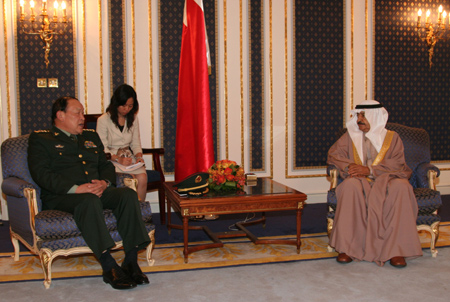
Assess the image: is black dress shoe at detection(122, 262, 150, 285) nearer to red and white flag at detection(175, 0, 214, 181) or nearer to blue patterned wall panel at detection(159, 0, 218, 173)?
red and white flag at detection(175, 0, 214, 181)

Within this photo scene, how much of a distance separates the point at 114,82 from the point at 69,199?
2548 mm

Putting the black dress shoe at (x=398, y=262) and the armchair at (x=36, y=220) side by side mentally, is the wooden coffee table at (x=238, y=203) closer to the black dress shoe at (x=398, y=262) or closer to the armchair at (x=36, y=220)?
the armchair at (x=36, y=220)

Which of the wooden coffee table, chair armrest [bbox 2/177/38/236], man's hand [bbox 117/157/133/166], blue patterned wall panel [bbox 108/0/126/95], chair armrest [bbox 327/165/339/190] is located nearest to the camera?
chair armrest [bbox 2/177/38/236]

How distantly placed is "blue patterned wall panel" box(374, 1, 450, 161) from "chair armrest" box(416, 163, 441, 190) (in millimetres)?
2316

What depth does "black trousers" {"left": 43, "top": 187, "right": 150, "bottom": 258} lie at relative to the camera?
312cm

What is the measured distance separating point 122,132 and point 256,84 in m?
2.04

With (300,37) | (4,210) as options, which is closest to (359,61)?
(300,37)

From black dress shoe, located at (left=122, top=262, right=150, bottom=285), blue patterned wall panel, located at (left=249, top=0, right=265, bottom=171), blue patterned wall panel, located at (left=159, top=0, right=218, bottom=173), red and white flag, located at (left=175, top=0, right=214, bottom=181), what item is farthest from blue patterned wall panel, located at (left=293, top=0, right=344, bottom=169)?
black dress shoe, located at (left=122, top=262, right=150, bottom=285)

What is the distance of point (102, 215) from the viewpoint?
3178 millimetres

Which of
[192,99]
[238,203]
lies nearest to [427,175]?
[238,203]

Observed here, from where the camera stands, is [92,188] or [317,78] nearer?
[92,188]

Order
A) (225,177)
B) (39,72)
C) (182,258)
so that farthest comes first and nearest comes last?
(39,72) → (225,177) → (182,258)

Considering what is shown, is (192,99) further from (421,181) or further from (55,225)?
(421,181)

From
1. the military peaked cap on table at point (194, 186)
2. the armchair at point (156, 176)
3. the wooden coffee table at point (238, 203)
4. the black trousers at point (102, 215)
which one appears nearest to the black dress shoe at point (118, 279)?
the black trousers at point (102, 215)
